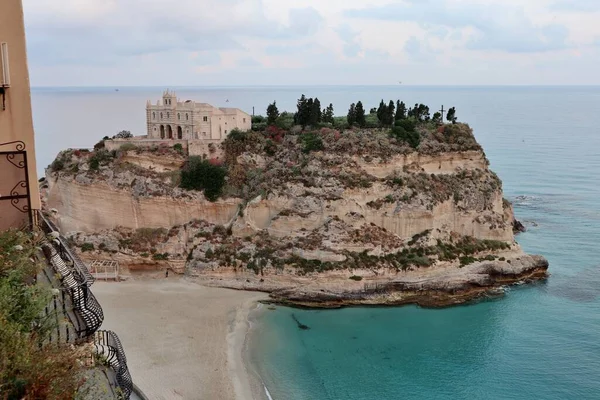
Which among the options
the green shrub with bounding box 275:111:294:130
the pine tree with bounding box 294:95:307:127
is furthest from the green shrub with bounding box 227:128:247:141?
the pine tree with bounding box 294:95:307:127

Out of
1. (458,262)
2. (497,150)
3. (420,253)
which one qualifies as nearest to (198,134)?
(420,253)

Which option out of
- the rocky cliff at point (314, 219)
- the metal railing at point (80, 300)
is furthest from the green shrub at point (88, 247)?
the metal railing at point (80, 300)

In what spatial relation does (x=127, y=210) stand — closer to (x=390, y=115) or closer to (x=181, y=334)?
(x=181, y=334)

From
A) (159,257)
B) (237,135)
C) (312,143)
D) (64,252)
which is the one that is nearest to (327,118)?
(312,143)

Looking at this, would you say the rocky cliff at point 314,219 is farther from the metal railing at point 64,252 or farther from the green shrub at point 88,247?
the metal railing at point 64,252

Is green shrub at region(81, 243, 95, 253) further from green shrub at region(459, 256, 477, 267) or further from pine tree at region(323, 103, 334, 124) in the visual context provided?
green shrub at region(459, 256, 477, 267)
